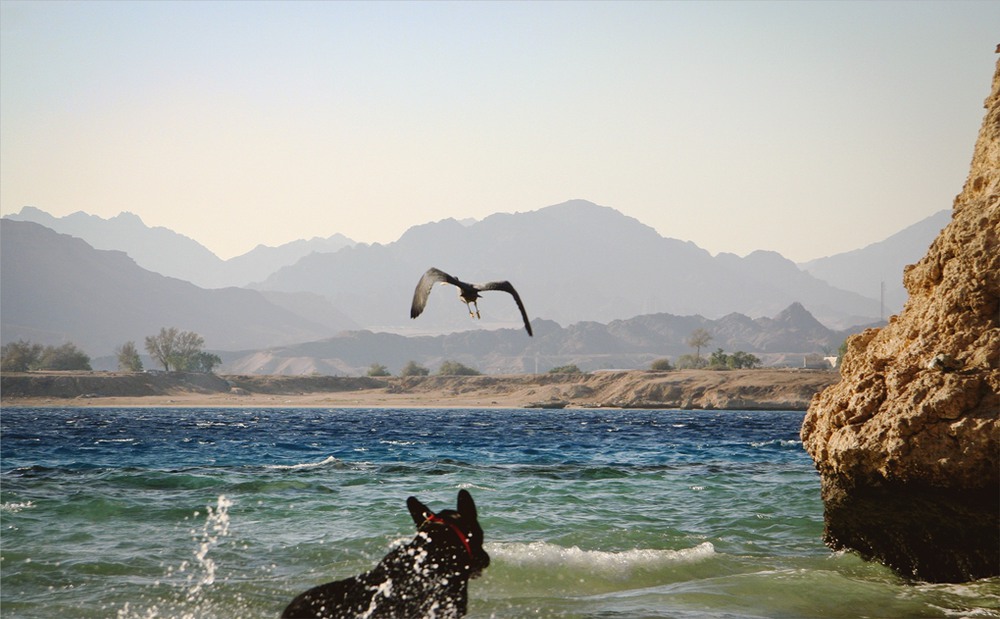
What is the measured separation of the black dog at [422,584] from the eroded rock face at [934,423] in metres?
4.29

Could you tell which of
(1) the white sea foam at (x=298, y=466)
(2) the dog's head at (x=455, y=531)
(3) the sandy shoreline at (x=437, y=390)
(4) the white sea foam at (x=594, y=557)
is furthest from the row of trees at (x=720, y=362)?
(2) the dog's head at (x=455, y=531)

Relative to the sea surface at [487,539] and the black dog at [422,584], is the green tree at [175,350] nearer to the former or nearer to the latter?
the sea surface at [487,539]

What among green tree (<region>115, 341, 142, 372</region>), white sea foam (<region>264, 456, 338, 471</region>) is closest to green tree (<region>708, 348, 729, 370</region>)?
green tree (<region>115, 341, 142, 372</region>)

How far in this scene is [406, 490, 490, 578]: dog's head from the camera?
5539 millimetres

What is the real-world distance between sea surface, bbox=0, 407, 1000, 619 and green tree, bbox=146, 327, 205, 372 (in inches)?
5235

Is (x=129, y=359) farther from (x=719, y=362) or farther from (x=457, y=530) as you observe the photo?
(x=457, y=530)

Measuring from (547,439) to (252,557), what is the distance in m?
27.6

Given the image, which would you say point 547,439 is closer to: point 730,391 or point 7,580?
point 7,580

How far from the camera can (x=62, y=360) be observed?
13700 cm

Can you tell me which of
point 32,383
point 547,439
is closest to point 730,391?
point 547,439

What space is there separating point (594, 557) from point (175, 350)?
15743 centimetres

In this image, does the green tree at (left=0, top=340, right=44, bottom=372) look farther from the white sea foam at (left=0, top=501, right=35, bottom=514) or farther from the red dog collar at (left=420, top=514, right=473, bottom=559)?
the red dog collar at (left=420, top=514, right=473, bottom=559)

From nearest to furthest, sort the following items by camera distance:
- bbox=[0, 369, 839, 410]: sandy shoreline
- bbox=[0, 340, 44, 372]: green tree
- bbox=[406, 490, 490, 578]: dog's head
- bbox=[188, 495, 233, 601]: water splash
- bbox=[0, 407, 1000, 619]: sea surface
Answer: bbox=[406, 490, 490, 578]: dog's head < bbox=[0, 407, 1000, 619]: sea surface < bbox=[188, 495, 233, 601]: water splash < bbox=[0, 369, 839, 410]: sandy shoreline < bbox=[0, 340, 44, 372]: green tree

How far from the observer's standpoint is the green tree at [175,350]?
149625 mm
